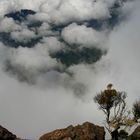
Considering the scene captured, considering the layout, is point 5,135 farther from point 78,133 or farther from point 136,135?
point 136,135

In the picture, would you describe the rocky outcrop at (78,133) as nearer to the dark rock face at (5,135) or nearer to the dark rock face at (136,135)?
the dark rock face at (136,135)

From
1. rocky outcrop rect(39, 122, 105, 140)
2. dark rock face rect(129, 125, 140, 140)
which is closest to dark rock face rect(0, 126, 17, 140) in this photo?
rocky outcrop rect(39, 122, 105, 140)

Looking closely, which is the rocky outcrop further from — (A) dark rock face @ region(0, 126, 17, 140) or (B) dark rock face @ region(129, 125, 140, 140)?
(A) dark rock face @ region(0, 126, 17, 140)

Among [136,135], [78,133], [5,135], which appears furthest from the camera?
[136,135]

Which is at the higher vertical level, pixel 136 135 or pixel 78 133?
pixel 136 135

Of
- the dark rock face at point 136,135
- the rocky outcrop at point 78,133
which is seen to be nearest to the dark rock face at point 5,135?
the rocky outcrop at point 78,133

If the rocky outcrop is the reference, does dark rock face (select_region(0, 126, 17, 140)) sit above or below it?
below

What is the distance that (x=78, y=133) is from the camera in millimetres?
114938

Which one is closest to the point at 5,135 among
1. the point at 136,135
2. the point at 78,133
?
the point at 78,133

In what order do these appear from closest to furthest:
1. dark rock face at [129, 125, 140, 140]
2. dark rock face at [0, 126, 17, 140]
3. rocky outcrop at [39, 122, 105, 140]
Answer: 1. dark rock face at [0, 126, 17, 140]
2. rocky outcrop at [39, 122, 105, 140]
3. dark rock face at [129, 125, 140, 140]

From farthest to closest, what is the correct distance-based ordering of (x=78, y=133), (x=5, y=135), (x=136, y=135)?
(x=136, y=135) < (x=78, y=133) < (x=5, y=135)

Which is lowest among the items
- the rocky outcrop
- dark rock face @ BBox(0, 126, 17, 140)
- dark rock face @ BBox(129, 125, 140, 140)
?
dark rock face @ BBox(0, 126, 17, 140)

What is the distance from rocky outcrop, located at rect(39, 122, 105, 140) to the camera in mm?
113906

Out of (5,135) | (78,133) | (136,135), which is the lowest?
(5,135)
